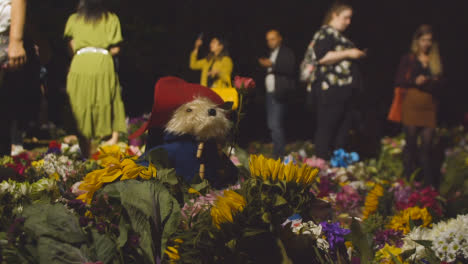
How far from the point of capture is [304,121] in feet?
30.6

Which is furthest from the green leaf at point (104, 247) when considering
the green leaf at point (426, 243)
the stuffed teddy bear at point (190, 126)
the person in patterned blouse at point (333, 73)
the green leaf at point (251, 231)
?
the person in patterned blouse at point (333, 73)

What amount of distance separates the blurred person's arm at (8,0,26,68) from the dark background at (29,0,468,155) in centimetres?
263

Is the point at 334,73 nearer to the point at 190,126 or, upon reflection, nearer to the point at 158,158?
the point at 190,126

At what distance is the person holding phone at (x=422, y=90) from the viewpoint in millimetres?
4199

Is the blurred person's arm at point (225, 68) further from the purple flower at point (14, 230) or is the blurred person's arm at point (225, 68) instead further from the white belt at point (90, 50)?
the purple flower at point (14, 230)

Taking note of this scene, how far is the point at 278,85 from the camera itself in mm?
4996

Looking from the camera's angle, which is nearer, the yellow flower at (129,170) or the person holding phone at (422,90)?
the yellow flower at (129,170)

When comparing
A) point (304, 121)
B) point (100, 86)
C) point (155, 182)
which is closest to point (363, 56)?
point (100, 86)

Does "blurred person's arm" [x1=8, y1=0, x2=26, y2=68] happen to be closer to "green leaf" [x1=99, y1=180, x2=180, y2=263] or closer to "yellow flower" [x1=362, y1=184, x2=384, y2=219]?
"green leaf" [x1=99, y1=180, x2=180, y2=263]

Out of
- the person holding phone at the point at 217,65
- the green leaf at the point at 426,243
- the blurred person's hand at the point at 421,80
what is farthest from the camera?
the person holding phone at the point at 217,65

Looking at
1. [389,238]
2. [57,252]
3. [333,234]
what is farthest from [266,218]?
[389,238]

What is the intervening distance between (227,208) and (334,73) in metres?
2.97

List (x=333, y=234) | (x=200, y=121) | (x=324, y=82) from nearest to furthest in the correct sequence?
(x=333, y=234), (x=200, y=121), (x=324, y=82)

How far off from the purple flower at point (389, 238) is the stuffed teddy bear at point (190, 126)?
0.89 m
